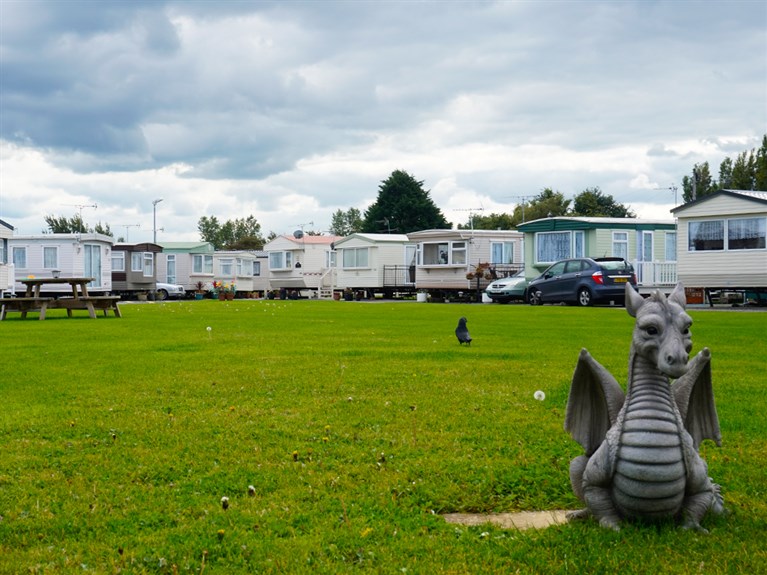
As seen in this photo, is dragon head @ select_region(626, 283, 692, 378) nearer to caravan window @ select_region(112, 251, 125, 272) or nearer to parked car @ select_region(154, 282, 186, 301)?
parked car @ select_region(154, 282, 186, 301)

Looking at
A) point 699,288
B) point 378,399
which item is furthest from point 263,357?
point 699,288

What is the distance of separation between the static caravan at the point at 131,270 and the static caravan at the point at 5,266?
34.9ft

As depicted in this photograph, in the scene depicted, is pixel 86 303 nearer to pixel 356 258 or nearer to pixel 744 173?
pixel 356 258

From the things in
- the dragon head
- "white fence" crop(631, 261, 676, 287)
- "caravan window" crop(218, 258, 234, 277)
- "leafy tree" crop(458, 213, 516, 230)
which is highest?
"leafy tree" crop(458, 213, 516, 230)

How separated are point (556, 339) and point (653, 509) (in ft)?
33.2

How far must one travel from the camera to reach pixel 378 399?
7625 millimetres

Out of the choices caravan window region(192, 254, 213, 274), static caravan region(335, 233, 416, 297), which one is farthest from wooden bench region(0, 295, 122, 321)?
caravan window region(192, 254, 213, 274)

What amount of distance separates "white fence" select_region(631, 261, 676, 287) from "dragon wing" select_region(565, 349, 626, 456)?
29492 millimetres

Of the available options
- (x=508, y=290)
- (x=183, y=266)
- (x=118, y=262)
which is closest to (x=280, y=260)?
(x=183, y=266)

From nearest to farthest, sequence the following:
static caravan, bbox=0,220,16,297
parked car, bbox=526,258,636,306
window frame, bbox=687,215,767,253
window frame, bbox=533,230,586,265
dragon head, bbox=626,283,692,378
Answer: dragon head, bbox=626,283,692,378, window frame, bbox=687,215,767,253, parked car, bbox=526,258,636,306, static caravan, bbox=0,220,16,297, window frame, bbox=533,230,586,265

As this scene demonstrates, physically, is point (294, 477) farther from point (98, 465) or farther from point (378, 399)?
point (378, 399)

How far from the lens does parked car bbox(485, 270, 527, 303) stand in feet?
108

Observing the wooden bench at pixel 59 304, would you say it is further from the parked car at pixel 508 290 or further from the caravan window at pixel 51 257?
the caravan window at pixel 51 257

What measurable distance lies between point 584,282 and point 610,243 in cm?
642
